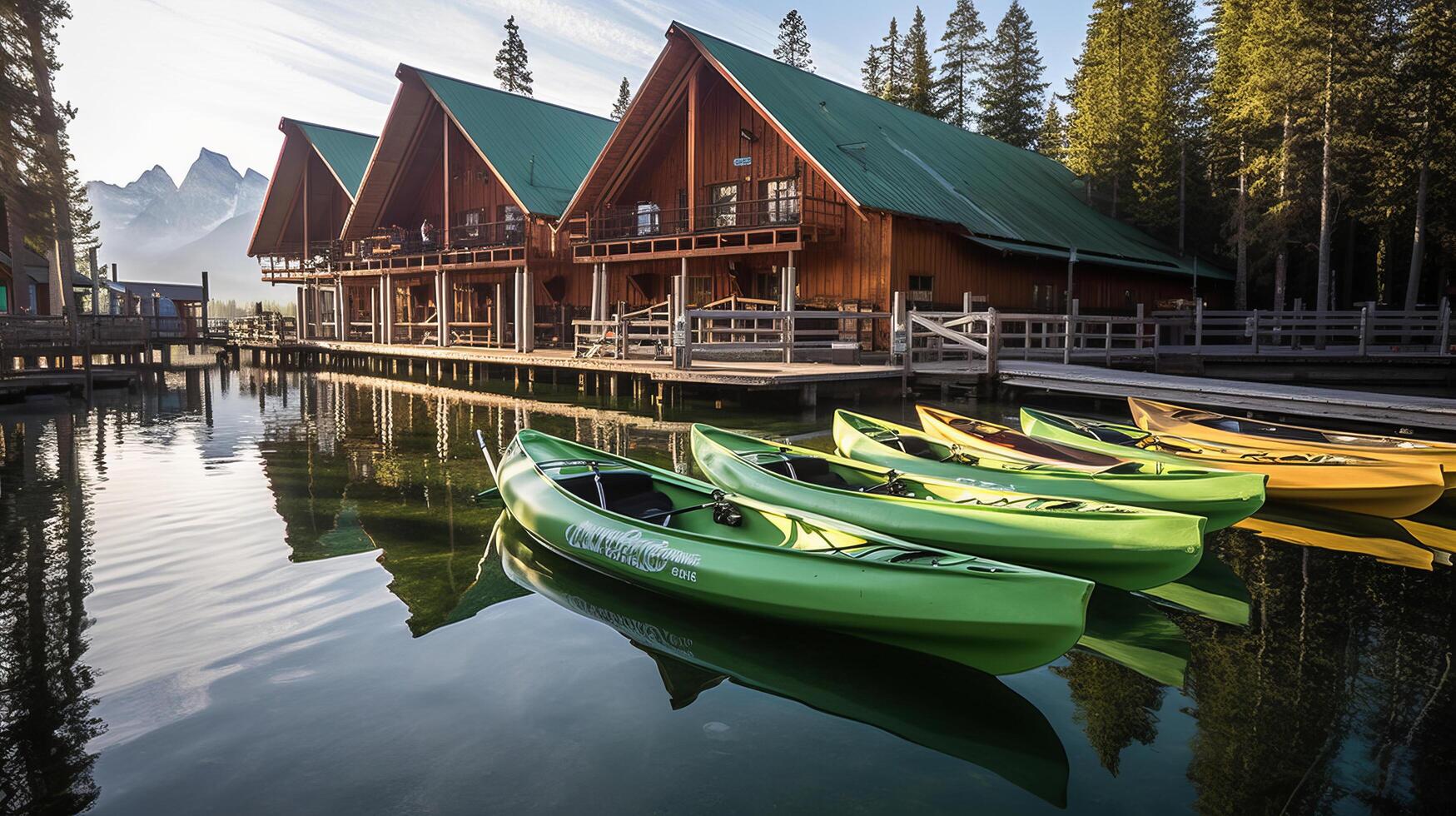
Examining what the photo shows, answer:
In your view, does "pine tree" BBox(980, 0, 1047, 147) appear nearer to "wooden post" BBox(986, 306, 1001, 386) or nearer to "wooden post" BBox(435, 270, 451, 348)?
"wooden post" BBox(435, 270, 451, 348)

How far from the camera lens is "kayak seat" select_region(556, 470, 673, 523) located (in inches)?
313

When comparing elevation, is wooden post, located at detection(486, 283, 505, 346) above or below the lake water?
above

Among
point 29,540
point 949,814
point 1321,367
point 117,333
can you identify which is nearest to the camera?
point 949,814

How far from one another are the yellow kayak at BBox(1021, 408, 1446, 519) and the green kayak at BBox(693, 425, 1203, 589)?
124 inches

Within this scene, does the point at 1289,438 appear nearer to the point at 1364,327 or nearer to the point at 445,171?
the point at 1364,327

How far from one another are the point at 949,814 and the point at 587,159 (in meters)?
35.3

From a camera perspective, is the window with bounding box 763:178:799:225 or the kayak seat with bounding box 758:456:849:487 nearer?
the kayak seat with bounding box 758:456:849:487

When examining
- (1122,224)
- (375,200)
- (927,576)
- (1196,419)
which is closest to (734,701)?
(927,576)

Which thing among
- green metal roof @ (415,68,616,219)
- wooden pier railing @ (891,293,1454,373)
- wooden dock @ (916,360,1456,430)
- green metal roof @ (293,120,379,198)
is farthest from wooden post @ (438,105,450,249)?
wooden dock @ (916,360,1456,430)

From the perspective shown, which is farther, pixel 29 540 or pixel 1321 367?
pixel 1321 367

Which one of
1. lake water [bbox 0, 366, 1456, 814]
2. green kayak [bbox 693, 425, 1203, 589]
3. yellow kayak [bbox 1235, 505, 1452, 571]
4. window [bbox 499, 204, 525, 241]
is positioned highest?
window [bbox 499, 204, 525, 241]

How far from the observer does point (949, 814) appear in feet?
13.9

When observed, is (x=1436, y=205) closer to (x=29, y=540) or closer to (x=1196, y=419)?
(x=1196, y=419)

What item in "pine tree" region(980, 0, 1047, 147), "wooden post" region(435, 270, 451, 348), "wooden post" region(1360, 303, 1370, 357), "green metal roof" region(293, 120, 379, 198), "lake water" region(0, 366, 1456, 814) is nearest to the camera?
"lake water" region(0, 366, 1456, 814)
